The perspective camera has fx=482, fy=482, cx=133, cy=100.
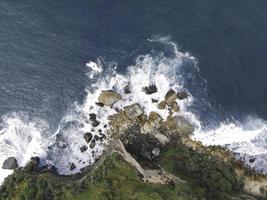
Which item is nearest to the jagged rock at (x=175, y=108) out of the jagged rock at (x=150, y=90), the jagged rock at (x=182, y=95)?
the jagged rock at (x=182, y=95)

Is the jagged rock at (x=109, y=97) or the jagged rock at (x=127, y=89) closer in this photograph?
the jagged rock at (x=109, y=97)

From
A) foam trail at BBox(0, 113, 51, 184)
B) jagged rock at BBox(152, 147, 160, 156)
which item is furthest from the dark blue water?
jagged rock at BBox(152, 147, 160, 156)

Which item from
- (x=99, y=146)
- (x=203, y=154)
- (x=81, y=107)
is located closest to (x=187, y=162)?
(x=203, y=154)

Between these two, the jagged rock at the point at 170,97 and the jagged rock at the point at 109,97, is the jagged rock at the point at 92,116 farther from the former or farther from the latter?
the jagged rock at the point at 170,97

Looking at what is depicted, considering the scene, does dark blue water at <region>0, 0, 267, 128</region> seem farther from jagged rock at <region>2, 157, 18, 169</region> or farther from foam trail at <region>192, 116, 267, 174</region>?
jagged rock at <region>2, 157, 18, 169</region>

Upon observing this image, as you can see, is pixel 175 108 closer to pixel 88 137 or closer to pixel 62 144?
pixel 88 137

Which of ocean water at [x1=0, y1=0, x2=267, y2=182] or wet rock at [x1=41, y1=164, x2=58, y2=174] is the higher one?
ocean water at [x1=0, y1=0, x2=267, y2=182]
